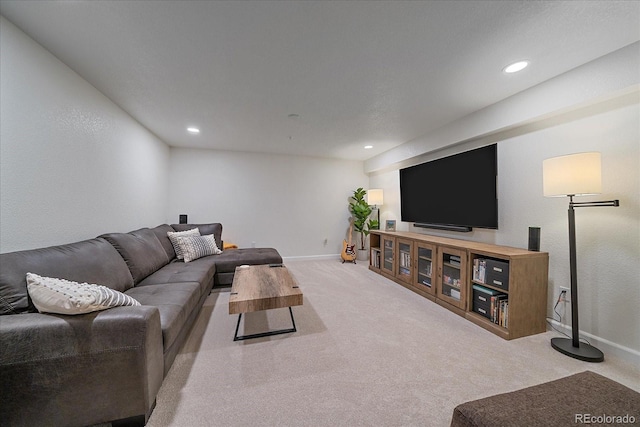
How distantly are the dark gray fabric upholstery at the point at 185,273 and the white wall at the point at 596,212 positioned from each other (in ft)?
11.2

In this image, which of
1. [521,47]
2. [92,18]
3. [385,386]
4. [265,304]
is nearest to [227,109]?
[92,18]

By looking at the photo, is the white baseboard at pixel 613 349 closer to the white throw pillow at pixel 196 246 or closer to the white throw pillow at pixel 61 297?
the white throw pillow at pixel 61 297

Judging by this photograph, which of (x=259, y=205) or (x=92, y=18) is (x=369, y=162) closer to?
(x=259, y=205)

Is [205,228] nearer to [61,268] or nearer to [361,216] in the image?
[61,268]

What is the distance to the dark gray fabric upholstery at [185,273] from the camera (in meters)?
2.45

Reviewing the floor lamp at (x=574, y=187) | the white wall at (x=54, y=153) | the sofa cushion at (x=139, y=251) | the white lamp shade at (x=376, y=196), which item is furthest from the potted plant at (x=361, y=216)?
the white wall at (x=54, y=153)

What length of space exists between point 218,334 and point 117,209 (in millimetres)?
1942

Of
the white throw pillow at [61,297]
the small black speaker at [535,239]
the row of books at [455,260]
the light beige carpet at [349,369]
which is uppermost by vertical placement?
the small black speaker at [535,239]

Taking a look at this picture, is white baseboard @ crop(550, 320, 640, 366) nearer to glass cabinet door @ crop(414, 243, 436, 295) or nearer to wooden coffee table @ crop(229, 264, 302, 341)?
glass cabinet door @ crop(414, 243, 436, 295)

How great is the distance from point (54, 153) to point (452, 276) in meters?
3.94

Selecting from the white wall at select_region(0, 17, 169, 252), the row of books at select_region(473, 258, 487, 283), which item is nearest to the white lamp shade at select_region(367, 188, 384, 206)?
the row of books at select_region(473, 258, 487, 283)

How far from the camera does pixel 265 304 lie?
1.93 metres

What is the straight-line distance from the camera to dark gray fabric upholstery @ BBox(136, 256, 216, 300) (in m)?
2.45

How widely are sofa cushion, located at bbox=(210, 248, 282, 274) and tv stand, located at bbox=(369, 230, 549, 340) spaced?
2.05 m
